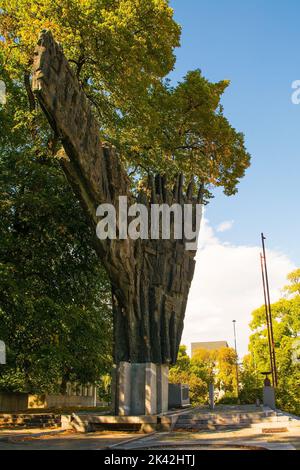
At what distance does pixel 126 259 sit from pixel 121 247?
0.63m

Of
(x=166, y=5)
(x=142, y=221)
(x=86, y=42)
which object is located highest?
(x=166, y=5)

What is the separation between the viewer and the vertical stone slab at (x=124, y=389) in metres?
16.9

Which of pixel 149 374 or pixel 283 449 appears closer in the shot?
pixel 283 449

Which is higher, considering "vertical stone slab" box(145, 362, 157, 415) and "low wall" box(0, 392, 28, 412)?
"vertical stone slab" box(145, 362, 157, 415)

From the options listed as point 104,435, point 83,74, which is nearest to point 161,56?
point 83,74

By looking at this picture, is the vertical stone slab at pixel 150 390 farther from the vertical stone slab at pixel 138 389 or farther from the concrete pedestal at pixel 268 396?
the concrete pedestal at pixel 268 396

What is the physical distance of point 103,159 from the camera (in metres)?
16.7

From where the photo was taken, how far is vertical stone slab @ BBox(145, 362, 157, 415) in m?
17.2

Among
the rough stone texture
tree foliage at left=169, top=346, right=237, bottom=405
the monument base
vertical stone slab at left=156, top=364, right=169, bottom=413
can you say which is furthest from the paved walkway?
tree foliage at left=169, top=346, right=237, bottom=405

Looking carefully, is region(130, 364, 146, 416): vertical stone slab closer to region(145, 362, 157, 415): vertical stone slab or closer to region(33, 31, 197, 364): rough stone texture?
region(145, 362, 157, 415): vertical stone slab

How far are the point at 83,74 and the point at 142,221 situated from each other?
27.3ft

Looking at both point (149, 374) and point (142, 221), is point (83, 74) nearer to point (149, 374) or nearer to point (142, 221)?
point (142, 221)

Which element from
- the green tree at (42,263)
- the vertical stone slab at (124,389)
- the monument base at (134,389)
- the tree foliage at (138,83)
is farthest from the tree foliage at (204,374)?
the vertical stone slab at (124,389)
